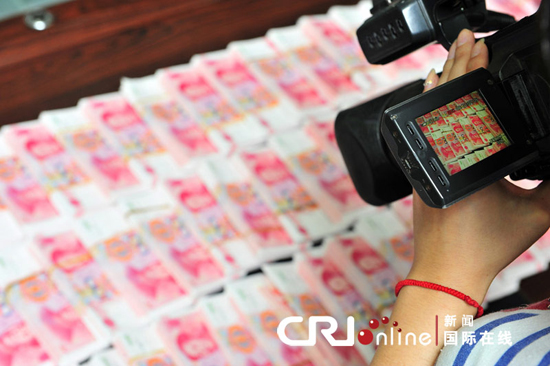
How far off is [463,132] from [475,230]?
0.41 ft

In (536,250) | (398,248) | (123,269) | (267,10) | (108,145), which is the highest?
Result: (267,10)

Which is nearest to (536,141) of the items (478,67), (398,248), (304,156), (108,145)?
(478,67)

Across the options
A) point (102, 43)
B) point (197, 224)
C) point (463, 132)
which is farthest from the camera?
point (102, 43)

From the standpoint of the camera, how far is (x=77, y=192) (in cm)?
131

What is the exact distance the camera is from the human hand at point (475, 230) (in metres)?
0.75

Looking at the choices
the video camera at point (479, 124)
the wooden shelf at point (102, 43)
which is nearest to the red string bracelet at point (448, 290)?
the video camera at point (479, 124)

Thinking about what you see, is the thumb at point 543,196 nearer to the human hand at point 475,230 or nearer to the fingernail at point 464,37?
the human hand at point 475,230

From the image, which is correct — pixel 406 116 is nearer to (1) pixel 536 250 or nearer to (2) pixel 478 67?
(2) pixel 478 67

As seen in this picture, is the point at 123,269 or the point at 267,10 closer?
the point at 123,269

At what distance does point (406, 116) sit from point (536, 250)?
2.69 ft

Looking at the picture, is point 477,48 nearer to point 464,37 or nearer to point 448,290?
point 464,37

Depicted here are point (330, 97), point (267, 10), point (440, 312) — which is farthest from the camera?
point (267, 10)

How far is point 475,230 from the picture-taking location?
748 millimetres

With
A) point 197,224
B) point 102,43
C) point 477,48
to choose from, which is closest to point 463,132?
point 477,48
